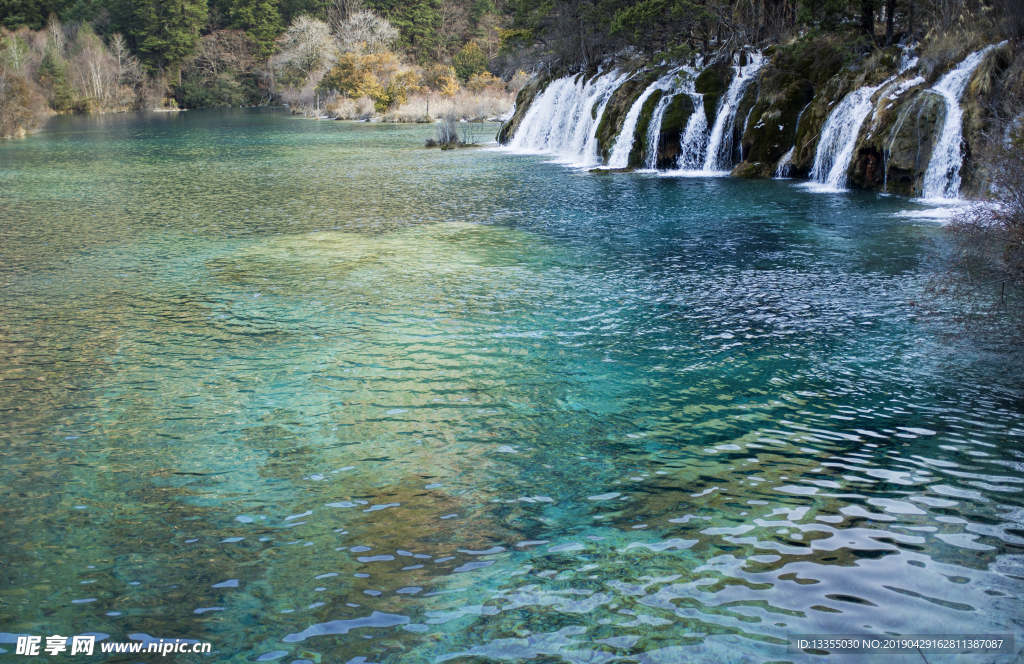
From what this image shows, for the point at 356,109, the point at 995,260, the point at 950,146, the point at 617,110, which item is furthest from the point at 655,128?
the point at 356,109

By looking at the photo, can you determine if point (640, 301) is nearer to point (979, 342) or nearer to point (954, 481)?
point (979, 342)

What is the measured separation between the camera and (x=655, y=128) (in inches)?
871

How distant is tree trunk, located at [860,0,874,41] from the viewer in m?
19.0

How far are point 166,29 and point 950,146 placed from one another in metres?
86.5

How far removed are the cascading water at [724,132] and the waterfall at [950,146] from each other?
594cm

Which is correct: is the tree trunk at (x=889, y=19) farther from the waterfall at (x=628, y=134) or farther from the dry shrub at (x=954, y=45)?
the waterfall at (x=628, y=134)

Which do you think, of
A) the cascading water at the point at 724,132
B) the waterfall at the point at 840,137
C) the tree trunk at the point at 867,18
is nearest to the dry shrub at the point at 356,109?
the cascading water at the point at 724,132

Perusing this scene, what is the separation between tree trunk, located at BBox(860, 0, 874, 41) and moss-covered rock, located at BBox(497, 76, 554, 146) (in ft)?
49.8

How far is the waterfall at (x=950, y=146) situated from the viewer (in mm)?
14742

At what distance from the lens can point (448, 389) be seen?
22.1 ft

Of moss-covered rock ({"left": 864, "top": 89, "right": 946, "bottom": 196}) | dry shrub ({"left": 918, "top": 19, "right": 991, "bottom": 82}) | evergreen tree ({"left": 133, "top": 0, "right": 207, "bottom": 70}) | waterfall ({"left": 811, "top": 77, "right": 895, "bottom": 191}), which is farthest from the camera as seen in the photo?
evergreen tree ({"left": 133, "top": 0, "right": 207, "bottom": 70})

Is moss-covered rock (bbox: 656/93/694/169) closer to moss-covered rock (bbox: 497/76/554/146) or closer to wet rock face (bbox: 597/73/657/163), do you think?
wet rock face (bbox: 597/73/657/163)

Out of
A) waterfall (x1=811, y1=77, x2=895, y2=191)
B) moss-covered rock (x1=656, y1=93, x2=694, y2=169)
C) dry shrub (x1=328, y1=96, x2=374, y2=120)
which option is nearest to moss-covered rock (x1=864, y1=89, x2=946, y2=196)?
waterfall (x1=811, y1=77, x2=895, y2=191)

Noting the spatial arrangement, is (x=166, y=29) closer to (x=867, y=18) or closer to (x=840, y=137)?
(x=867, y=18)
